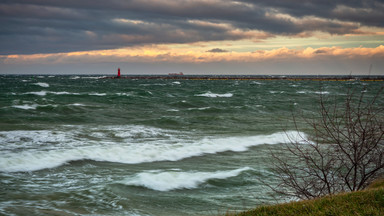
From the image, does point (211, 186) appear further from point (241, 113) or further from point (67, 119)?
point (241, 113)

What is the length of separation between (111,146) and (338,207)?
1128 cm

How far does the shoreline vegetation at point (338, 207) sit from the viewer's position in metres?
4.90

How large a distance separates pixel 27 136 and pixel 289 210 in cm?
1510

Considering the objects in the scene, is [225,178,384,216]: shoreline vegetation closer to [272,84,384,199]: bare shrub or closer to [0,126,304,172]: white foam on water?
[272,84,384,199]: bare shrub

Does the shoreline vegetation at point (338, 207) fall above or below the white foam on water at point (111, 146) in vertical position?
above

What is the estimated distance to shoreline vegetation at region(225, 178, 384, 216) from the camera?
4.90m

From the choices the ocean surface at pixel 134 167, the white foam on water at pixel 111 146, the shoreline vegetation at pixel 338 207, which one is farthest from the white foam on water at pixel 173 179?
the shoreline vegetation at pixel 338 207

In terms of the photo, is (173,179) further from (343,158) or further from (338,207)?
(338,207)

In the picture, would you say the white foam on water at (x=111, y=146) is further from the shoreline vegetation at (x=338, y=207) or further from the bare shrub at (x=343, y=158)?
the shoreline vegetation at (x=338, y=207)

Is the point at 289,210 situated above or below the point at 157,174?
above

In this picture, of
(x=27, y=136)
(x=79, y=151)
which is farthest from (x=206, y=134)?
(x=27, y=136)

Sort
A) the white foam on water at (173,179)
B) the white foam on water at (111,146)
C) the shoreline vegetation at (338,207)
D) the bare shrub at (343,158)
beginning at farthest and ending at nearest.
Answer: the white foam on water at (111,146)
the white foam on water at (173,179)
the bare shrub at (343,158)
the shoreline vegetation at (338,207)

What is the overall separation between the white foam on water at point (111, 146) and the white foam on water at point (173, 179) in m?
2.11

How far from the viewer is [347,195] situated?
5480 millimetres
